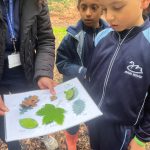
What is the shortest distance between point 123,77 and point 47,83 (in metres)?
0.62

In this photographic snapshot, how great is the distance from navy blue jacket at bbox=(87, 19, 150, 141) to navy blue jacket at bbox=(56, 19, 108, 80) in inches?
14.5

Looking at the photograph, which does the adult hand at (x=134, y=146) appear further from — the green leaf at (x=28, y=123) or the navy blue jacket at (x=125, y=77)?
the green leaf at (x=28, y=123)

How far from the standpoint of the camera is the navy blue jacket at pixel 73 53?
7.52ft

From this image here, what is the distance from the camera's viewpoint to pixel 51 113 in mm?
1940

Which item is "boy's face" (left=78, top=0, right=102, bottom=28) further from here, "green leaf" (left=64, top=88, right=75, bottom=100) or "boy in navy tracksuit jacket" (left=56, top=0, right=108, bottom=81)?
"green leaf" (left=64, top=88, right=75, bottom=100)

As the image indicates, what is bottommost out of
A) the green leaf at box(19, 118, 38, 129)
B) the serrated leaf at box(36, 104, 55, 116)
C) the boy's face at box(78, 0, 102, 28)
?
the green leaf at box(19, 118, 38, 129)

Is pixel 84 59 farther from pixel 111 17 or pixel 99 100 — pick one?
pixel 111 17

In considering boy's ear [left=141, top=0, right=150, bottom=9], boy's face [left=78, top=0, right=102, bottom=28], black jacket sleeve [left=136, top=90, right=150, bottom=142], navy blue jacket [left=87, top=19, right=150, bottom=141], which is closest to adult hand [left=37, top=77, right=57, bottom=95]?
navy blue jacket [left=87, top=19, right=150, bottom=141]

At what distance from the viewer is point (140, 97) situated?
1717 mm

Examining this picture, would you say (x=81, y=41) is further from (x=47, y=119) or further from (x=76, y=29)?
(x=47, y=119)

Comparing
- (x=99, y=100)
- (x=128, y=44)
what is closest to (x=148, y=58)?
(x=128, y=44)

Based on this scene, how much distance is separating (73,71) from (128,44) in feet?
2.22

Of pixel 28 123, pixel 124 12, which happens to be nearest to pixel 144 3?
pixel 124 12

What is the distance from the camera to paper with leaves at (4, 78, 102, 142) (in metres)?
1.83
